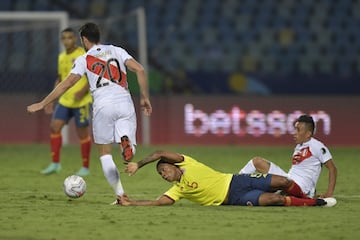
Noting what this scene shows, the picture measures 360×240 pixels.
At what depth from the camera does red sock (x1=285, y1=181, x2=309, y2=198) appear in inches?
399

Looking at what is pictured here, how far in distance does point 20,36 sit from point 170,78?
355cm

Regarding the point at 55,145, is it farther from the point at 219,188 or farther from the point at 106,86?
the point at 219,188

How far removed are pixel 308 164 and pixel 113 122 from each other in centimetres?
210

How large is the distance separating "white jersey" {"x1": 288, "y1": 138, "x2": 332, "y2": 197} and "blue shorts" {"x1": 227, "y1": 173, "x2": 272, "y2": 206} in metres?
0.44

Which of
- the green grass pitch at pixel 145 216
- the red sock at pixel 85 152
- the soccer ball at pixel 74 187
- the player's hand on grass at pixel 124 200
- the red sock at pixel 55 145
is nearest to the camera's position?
the green grass pitch at pixel 145 216

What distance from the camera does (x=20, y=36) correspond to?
2075cm

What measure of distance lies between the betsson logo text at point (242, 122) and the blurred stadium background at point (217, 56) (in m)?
0.06

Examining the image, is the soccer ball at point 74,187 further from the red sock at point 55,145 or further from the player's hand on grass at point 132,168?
the red sock at point 55,145

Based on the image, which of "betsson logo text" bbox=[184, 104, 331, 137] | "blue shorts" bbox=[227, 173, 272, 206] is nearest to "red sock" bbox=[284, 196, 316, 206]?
"blue shorts" bbox=[227, 173, 272, 206]

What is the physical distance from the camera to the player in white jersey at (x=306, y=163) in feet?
34.1

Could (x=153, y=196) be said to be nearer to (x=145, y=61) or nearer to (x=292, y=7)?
(x=145, y=61)

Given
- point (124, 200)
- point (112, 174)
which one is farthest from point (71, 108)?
point (124, 200)

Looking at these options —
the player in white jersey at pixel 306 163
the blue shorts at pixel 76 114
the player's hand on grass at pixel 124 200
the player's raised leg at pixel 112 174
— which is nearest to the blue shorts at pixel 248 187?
the player in white jersey at pixel 306 163

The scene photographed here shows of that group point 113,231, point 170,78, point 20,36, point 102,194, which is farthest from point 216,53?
point 113,231
